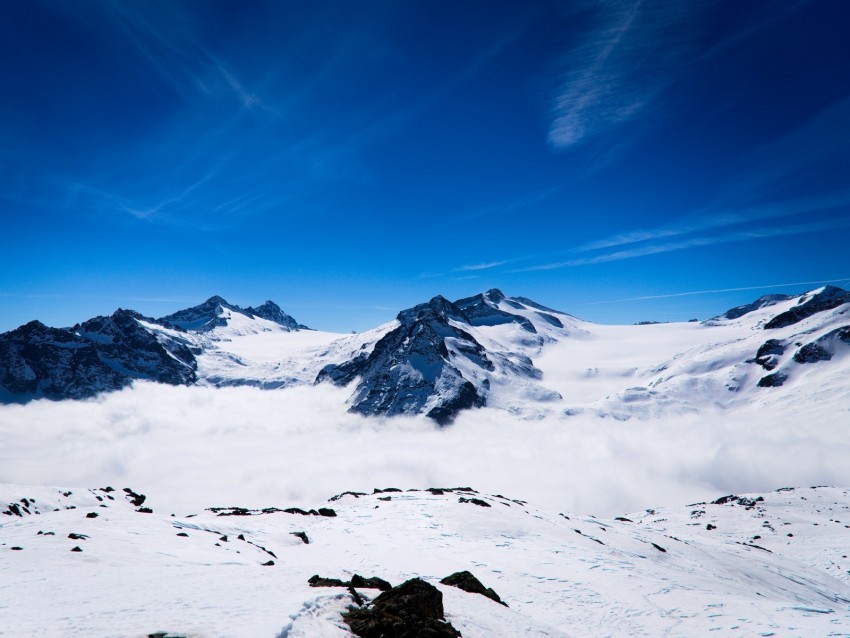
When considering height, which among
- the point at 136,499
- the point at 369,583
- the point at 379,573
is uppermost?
the point at 369,583

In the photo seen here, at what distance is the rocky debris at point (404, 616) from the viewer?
1156cm

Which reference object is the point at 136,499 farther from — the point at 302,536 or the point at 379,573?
the point at 379,573

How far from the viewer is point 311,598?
41.5ft

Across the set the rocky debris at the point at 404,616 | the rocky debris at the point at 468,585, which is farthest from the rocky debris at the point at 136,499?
the rocky debris at the point at 404,616

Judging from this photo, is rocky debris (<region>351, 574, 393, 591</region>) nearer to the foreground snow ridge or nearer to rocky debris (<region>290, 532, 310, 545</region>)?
the foreground snow ridge

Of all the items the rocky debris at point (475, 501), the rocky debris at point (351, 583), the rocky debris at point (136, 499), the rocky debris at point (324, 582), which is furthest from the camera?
the rocky debris at point (136, 499)

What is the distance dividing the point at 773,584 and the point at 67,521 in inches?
2061

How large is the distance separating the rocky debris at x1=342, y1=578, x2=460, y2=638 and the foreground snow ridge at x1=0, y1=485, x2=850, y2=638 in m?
0.27

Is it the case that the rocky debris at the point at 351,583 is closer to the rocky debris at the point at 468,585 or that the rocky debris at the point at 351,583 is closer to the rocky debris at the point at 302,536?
the rocky debris at the point at 468,585

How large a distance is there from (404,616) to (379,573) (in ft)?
49.6

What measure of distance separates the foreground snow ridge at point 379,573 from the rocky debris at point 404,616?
0.27 metres

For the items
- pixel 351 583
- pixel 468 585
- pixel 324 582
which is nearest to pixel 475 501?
pixel 468 585

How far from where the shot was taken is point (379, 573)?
2536 centimetres

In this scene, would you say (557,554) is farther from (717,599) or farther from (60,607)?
(60,607)
